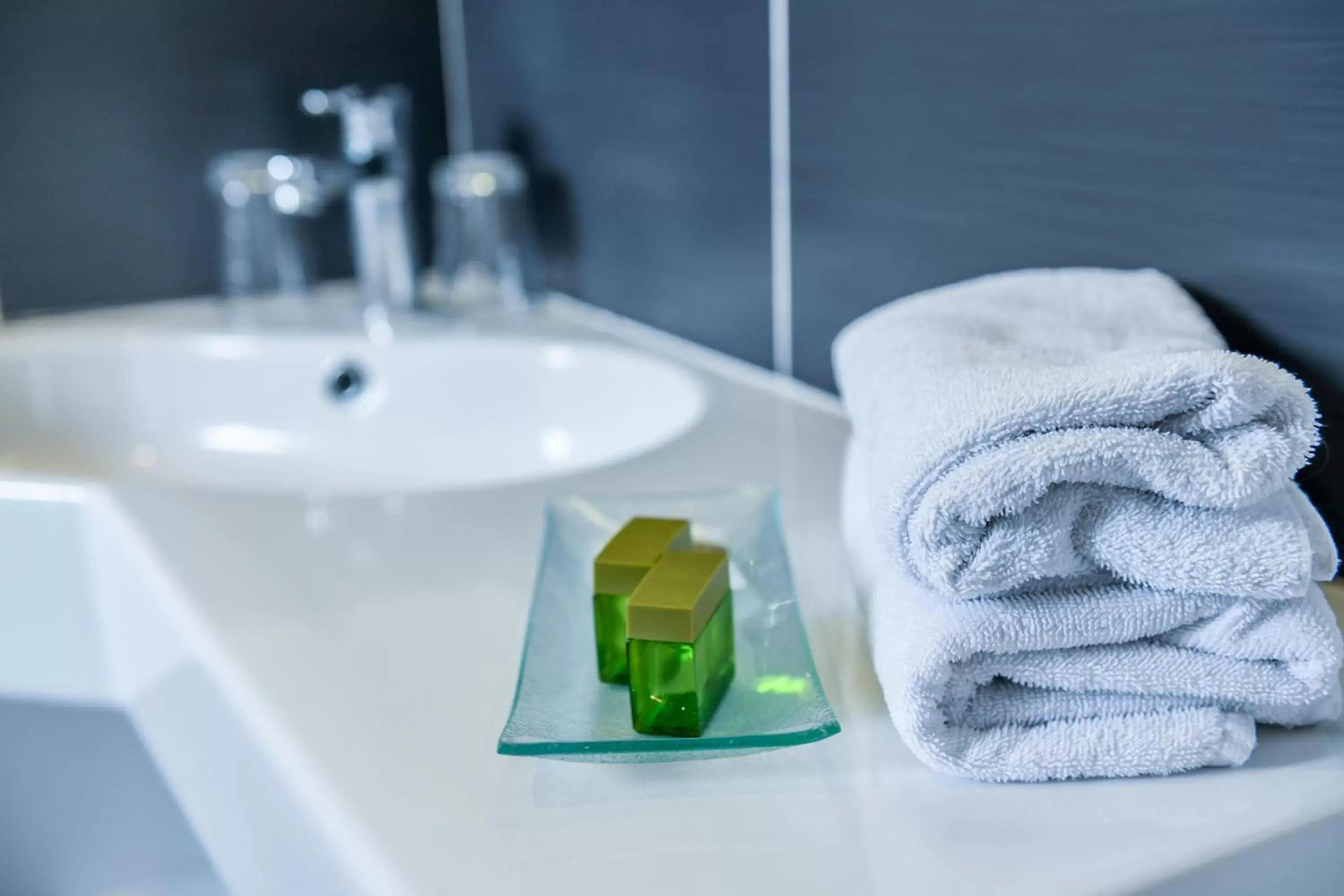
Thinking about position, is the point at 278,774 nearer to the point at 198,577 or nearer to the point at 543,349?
the point at 198,577

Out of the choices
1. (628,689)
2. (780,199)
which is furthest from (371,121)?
(628,689)

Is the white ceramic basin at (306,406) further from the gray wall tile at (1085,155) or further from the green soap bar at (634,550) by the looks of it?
the green soap bar at (634,550)

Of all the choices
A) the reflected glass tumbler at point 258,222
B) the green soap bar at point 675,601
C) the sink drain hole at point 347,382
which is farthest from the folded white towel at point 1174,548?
the reflected glass tumbler at point 258,222

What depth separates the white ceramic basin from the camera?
1.15 metres

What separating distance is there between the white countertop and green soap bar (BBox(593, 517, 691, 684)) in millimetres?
49

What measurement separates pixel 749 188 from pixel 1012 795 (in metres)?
0.63

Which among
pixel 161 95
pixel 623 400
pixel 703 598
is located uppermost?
pixel 161 95

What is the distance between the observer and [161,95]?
4.23 ft

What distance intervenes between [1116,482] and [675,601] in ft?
0.53

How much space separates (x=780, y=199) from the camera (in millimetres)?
982

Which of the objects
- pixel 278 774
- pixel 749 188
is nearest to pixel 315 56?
pixel 749 188

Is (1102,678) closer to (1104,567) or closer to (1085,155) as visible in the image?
(1104,567)

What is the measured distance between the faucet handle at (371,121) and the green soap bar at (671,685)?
0.88m

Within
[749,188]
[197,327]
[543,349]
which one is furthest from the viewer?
[197,327]
